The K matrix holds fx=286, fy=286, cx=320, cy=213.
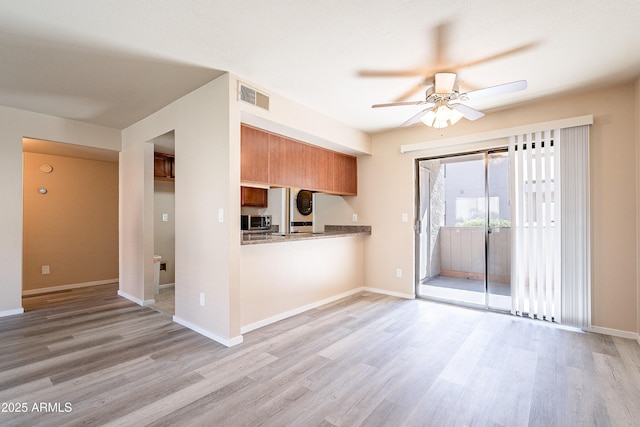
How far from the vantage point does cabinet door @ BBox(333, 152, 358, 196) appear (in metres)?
4.49

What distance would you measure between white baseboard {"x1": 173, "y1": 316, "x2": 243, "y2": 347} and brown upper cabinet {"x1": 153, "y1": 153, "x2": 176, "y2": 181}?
2452 mm

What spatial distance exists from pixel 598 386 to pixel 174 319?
3939 millimetres

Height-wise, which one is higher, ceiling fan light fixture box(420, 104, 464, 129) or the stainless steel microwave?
ceiling fan light fixture box(420, 104, 464, 129)

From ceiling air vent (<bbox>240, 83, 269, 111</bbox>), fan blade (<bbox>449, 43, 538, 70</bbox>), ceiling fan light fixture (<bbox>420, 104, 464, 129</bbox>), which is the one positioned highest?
fan blade (<bbox>449, 43, 538, 70</bbox>)

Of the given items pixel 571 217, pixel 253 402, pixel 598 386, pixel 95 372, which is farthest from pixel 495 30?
pixel 95 372

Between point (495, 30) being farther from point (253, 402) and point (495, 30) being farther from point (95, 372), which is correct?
point (95, 372)

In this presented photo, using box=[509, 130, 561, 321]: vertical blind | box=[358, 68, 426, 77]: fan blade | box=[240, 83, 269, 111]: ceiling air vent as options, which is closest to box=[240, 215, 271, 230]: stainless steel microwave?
box=[240, 83, 269, 111]: ceiling air vent

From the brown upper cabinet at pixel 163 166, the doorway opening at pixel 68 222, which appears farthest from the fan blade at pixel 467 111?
the doorway opening at pixel 68 222

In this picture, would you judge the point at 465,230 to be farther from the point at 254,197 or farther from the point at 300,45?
the point at 254,197

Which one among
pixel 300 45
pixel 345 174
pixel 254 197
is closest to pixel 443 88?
pixel 300 45

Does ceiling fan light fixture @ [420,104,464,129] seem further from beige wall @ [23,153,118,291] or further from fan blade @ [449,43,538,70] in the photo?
beige wall @ [23,153,118,291]

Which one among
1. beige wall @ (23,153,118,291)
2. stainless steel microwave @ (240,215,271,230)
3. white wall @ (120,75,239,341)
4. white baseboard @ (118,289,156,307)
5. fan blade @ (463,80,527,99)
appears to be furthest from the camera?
stainless steel microwave @ (240,215,271,230)

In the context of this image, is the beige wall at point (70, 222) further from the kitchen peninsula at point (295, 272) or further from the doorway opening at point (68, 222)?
the kitchen peninsula at point (295, 272)

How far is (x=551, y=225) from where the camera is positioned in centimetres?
325
